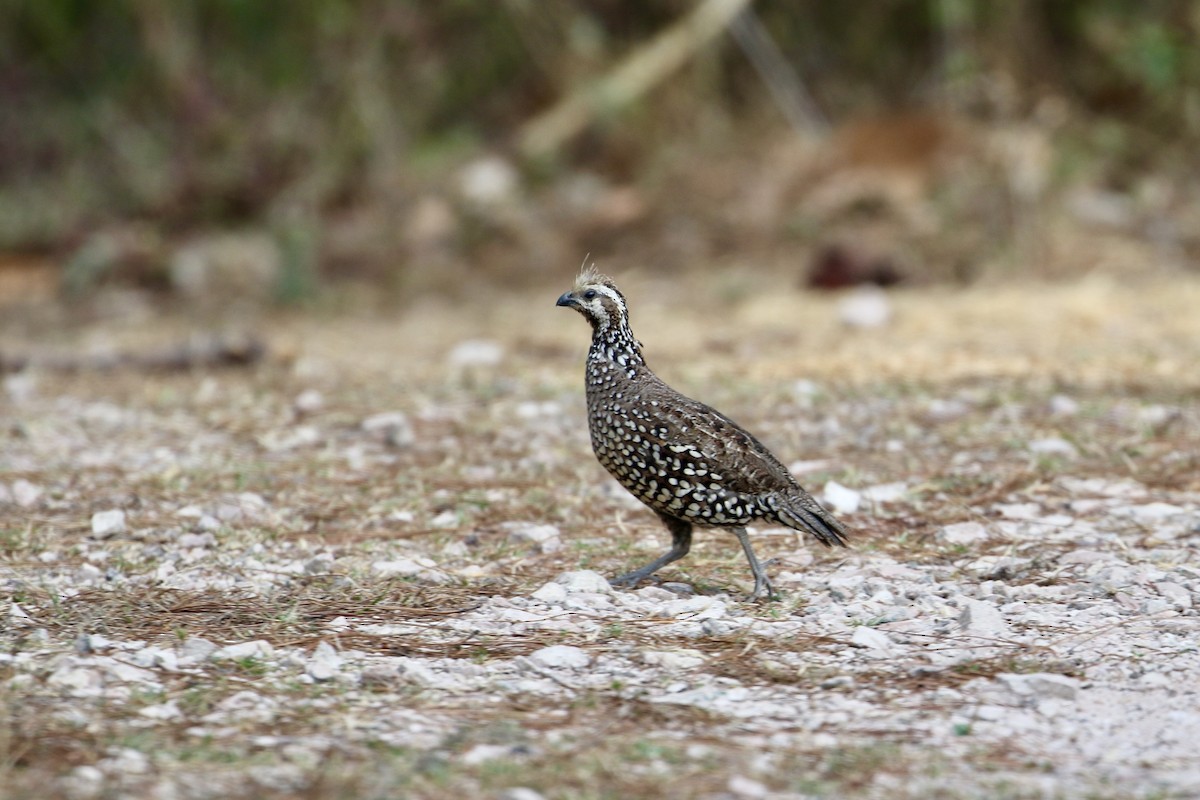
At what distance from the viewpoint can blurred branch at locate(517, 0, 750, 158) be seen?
14.5m

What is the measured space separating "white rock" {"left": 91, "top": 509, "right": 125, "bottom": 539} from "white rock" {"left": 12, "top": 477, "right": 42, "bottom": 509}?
49 centimetres

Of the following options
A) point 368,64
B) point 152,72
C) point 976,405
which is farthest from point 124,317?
point 976,405

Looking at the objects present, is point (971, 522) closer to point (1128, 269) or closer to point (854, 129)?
point (1128, 269)

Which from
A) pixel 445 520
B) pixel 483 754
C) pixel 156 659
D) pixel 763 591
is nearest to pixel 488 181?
pixel 445 520

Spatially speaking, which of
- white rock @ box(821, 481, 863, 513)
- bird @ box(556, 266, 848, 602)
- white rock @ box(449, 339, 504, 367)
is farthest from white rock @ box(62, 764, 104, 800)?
white rock @ box(449, 339, 504, 367)

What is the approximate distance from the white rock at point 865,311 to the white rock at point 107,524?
5697 millimetres

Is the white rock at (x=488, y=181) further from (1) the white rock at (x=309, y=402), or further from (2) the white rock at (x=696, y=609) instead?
(2) the white rock at (x=696, y=609)

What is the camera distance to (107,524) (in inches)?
242

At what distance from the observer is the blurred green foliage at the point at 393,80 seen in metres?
13.9

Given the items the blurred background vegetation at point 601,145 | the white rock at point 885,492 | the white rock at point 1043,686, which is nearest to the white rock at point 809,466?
the white rock at point 885,492

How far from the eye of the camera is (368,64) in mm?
14148

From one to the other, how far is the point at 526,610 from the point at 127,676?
1284 millimetres

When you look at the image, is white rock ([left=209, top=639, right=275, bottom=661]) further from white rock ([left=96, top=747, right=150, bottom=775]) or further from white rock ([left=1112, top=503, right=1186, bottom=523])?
white rock ([left=1112, top=503, right=1186, bottom=523])

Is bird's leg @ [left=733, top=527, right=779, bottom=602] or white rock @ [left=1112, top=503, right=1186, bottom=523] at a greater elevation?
white rock @ [left=1112, top=503, right=1186, bottom=523]
